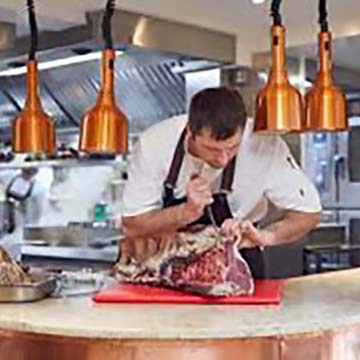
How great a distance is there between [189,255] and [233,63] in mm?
2297

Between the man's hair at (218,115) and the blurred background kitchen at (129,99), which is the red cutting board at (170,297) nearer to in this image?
the man's hair at (218,115)

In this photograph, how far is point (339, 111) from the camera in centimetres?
241

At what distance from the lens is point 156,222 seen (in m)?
2.54

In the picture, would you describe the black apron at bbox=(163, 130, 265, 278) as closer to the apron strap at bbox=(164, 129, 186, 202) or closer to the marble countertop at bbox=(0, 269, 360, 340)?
the apron strap at bbox=(164, 129, 186, 202)

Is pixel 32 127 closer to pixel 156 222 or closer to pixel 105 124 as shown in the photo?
pixel 105 124

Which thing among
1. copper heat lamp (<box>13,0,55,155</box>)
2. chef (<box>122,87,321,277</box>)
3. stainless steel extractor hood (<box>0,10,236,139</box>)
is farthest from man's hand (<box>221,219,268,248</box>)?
stainless steel extractor hood (<box>0,10,236,139</box>)

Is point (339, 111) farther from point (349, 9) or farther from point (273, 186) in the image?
point (349, 9)

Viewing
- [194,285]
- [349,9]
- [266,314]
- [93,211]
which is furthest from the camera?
[93,211]

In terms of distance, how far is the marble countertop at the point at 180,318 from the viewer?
1.83 meters

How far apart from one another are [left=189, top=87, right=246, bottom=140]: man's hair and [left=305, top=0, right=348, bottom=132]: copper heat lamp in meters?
0.21

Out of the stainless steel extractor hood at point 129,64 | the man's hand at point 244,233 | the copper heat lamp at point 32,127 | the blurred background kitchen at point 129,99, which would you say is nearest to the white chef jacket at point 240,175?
the man's hand at point 244,233

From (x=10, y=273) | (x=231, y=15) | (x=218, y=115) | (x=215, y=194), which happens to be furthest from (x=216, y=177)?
(x=231, y=15)

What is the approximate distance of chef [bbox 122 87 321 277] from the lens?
2.47m

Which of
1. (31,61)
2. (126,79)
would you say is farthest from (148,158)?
(126,79)
